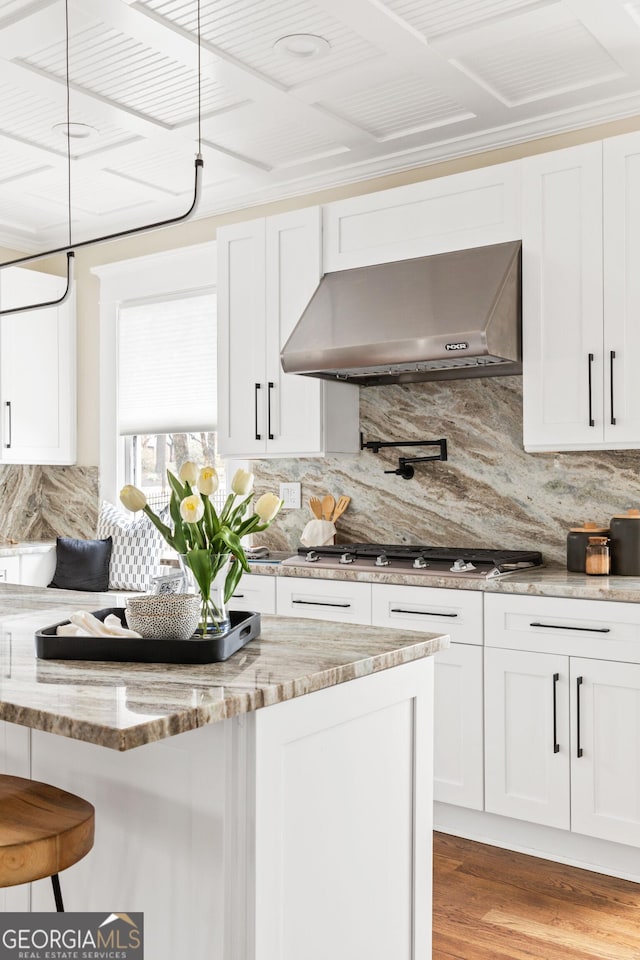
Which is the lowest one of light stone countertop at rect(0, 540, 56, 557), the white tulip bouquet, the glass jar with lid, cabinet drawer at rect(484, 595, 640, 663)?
cabinet drawer at rect(484, 595, 640, 663)

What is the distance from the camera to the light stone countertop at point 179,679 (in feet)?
4.32

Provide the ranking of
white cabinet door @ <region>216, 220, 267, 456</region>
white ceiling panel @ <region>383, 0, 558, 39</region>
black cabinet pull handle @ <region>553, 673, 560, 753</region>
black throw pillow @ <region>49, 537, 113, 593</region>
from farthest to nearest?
black throw pillow @ <region>49, 537, 113, 593</region> → white cabinet door @ <region>216, 220, 267, 456</region> → black cabinet pull handle @ <region>553, 673, 560, 753</region> → white ceiling panel @ <region>383, 0, 558, 39</region>

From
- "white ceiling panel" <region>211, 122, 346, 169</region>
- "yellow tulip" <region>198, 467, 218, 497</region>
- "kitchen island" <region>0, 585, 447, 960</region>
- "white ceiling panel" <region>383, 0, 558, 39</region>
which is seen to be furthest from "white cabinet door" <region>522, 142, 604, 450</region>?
"yellow tulip" <region>198, 467, 218, 497</region>

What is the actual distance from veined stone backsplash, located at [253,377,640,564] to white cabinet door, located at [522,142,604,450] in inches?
13.5

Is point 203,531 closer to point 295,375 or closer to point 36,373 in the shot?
point 295,375

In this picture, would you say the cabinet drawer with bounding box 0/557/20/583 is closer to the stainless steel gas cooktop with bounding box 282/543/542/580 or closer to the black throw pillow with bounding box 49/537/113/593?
the black throw pillow with bounding box 49/537/113/593

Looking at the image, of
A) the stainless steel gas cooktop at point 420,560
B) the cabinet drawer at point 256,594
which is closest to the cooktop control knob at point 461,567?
the stainless steel gas cooktop at point 420,560

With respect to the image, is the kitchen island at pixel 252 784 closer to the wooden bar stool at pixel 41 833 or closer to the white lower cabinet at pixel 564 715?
the wooden bar stool at pixel 41 833

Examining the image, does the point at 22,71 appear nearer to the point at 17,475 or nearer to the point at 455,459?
the point at 455,459

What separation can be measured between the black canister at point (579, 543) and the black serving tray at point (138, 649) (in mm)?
1905

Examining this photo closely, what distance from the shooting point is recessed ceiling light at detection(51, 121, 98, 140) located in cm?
375

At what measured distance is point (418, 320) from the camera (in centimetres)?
339

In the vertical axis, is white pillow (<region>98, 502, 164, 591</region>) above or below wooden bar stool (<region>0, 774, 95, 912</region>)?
above

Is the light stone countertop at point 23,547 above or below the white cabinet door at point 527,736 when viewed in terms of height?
above
